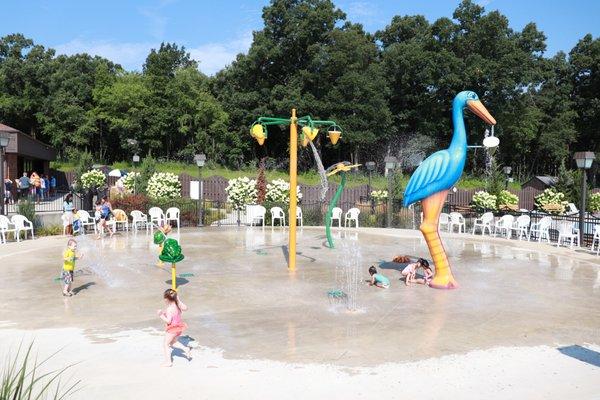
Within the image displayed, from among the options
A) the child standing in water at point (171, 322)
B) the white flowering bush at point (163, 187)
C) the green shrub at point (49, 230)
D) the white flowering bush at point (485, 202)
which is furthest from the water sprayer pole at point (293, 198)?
the white flowering bush at point (485, 202)

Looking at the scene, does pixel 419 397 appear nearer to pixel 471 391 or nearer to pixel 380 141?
pixel 471 391

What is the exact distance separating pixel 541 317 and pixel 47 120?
53463mm

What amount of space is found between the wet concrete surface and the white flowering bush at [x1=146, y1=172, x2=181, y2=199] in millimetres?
9404

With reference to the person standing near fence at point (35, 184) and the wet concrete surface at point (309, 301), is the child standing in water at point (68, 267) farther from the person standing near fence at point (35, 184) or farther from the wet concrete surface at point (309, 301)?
the person standing near fence at point (35, 184)

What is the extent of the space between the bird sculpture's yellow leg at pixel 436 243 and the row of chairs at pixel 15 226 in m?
13.1

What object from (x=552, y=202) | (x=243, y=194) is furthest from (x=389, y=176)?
(x=552, y=202)

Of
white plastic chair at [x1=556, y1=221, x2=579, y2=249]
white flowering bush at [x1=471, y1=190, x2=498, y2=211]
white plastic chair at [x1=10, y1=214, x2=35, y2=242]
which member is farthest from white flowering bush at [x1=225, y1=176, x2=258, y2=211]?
white plastic chair at [x1=556, y1=221, x2=579, y2=249]

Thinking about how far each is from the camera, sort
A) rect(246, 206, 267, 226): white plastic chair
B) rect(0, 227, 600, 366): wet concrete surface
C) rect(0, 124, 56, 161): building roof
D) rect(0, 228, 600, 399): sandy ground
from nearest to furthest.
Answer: rect(0, 228, 600, 399): sandy ground, rect(0, 227, 600, 366): wet concrete surface, rect(246, 206, 267, 226): white plastic chair, rect(0, 124, 56, 161): building roof

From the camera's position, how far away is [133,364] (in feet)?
22.2

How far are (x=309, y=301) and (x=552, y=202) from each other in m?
21.8

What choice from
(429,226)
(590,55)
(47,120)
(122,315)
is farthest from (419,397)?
(590,55)

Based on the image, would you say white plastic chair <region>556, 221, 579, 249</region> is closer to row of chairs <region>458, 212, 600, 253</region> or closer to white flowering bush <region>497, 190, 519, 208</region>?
row of chairs <region>458, 212, 600, 253</region>

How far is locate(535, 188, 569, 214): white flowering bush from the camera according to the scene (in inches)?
1057

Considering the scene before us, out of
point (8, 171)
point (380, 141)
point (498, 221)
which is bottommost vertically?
point (498, 221)
